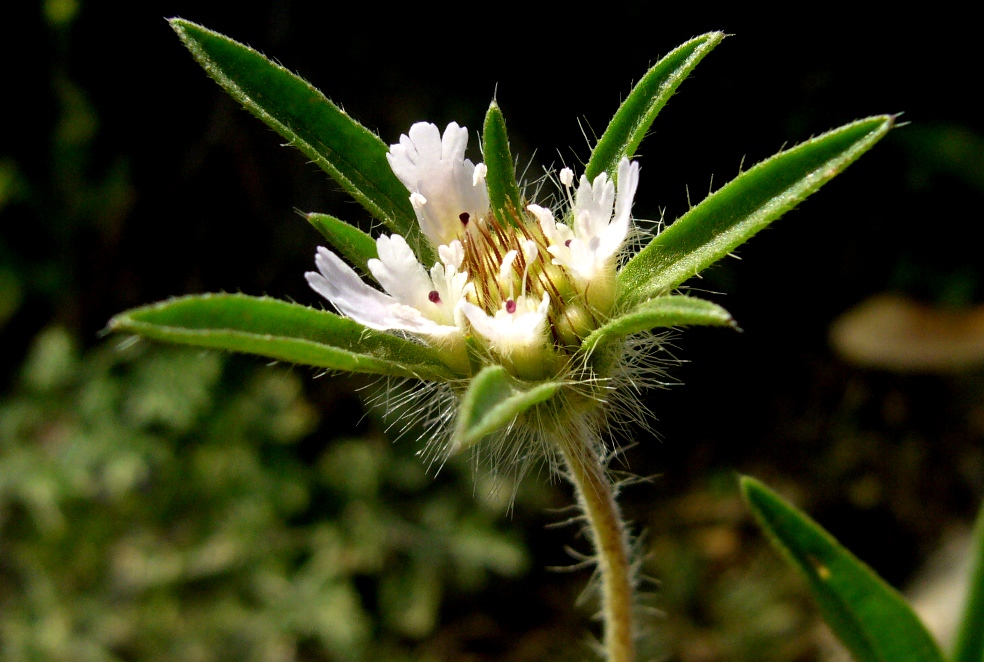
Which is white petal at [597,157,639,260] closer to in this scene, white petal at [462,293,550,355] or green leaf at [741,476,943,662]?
white petal at [462,293,550,355]

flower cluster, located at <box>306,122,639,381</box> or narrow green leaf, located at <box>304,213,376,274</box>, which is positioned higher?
narrow green leaf, located at <box>304,213,376,274</box>

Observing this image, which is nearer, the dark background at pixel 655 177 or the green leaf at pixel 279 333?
the green leaf at pixel 279 333

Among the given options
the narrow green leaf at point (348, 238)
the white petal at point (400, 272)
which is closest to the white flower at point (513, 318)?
the white petal at point (400, 272)

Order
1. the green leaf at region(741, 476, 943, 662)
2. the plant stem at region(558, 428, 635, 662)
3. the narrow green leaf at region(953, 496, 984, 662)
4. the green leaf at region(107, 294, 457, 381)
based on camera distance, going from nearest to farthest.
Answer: the green leaf at region(107, 294, 457, 381)
the plant stem at region(558, 428, 635, 662)
the green leaf at region(741, 476, 943, 662)
the narrow green leaf at region(953, 496, 984, 662)

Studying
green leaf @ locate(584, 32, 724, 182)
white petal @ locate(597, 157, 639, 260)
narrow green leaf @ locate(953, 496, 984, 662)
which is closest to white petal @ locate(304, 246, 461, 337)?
white petal @ locate(597, 157, 639, 260)

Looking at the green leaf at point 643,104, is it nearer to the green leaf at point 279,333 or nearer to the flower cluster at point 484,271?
the flower cluster at point 484,271

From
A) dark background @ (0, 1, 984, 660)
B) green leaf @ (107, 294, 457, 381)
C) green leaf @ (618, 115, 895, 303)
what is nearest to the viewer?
green leaf @ (107, 294, 457, 381)

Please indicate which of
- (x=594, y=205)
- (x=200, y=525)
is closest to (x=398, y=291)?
(x=594, y=205)
